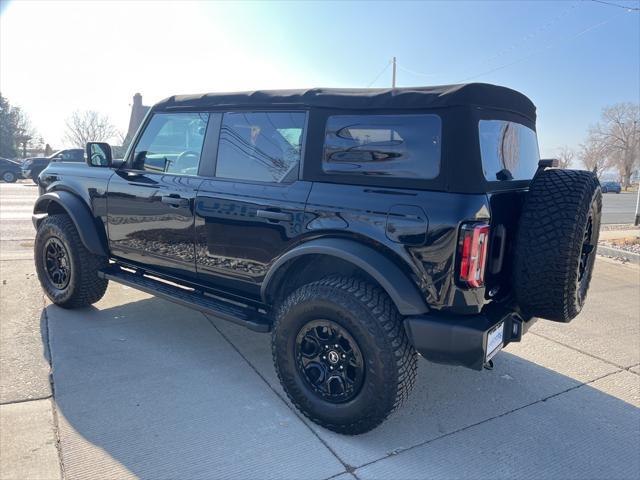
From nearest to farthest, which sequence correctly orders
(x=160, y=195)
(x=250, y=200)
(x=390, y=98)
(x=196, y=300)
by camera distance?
(x=390, y=98), (x=250, y=200), (x=196, y=300), (x=160, y=195)

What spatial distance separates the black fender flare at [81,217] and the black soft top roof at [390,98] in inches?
62.3

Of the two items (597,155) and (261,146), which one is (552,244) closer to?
(261,146)

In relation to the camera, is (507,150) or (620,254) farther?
(620,254)

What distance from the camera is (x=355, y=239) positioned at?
257 cm

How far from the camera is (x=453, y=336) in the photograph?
2305 mm

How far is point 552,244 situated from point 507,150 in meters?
0.69

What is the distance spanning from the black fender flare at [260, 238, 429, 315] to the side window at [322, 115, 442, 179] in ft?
1.42

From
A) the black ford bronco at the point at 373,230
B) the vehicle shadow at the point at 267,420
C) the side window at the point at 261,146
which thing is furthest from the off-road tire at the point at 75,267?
the side window at the point at 261,146

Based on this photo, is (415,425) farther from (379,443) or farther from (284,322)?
(284,322)

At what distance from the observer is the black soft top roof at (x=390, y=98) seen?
2.43 meters

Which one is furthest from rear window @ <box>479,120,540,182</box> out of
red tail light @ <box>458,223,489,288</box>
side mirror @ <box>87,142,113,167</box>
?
side mirror @ <box>87,142,113,167</box>

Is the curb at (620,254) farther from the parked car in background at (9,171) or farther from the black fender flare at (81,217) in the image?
the parked car in background at (9,171)

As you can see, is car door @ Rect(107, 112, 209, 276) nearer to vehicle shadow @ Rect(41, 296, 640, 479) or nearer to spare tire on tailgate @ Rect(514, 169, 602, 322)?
vehicle shadow @ Rect(41, 296, 640, 479)

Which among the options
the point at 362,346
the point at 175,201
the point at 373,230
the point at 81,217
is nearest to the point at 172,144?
the point at 175,201
